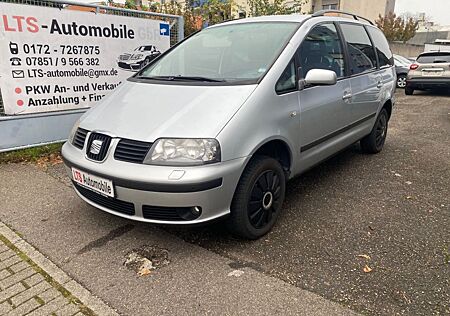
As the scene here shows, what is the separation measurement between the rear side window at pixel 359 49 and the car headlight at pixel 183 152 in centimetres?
237

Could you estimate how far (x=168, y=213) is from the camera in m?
2.43

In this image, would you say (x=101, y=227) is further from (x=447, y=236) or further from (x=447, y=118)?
(x=447, y=118)

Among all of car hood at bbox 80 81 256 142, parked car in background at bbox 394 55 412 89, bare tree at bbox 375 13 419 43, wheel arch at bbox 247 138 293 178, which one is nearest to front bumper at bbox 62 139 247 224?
car hood at bbox 80 81 256 142

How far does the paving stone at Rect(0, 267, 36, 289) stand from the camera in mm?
2309

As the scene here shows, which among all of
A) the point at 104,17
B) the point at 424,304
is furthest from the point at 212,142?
the point at 104,17

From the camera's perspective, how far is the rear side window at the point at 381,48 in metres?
4.78

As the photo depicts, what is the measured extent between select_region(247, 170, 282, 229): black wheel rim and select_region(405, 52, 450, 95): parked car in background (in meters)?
10.6

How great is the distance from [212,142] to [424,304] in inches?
65.8

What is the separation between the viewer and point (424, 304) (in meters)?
2.14

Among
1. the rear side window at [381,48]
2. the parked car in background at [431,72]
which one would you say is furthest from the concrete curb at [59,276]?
the parked car in background at [431,72]

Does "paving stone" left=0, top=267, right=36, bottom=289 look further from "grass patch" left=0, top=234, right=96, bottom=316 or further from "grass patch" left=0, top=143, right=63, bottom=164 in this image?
"grass patch" left=0, top=143, right=63, bottom=164

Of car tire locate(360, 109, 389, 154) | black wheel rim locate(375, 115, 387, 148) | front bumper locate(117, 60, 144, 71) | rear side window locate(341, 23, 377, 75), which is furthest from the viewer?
front bumper locate(117, 60, 144, 71)

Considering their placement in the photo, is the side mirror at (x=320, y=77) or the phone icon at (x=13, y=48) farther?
the phone icon at (x=13, y=48)

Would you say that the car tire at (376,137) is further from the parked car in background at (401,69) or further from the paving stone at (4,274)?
the parked car in background at (401,69)
